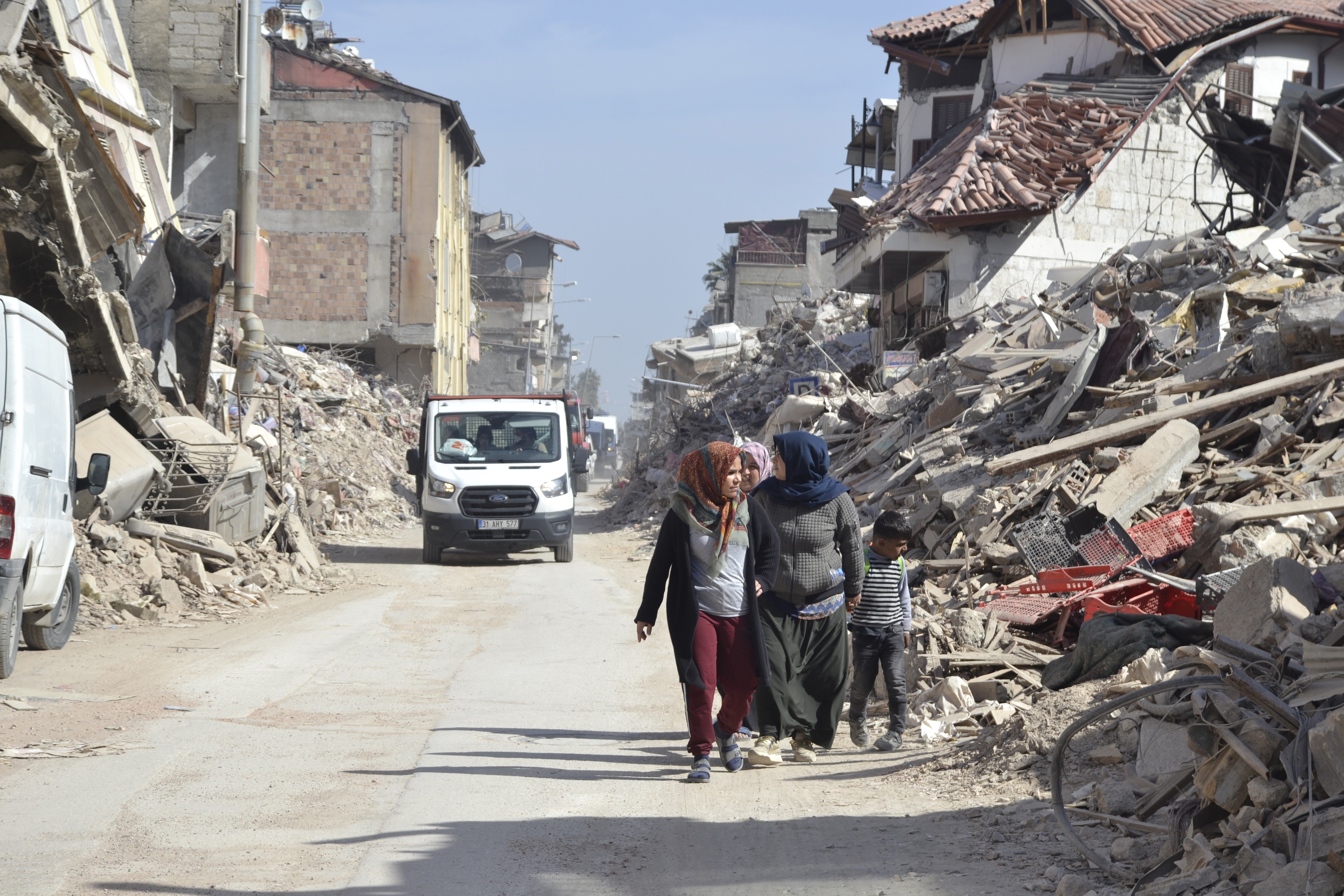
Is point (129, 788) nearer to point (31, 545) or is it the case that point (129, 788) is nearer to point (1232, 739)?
point (31, 545)

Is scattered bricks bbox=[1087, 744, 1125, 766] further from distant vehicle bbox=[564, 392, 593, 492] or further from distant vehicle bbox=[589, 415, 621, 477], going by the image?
distant vehicle bbox=[589, 415, 621, 477]

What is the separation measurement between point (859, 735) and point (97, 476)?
6.21m

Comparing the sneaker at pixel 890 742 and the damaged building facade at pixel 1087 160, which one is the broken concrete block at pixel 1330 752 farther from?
the damaged building facade at pixel 1087 160

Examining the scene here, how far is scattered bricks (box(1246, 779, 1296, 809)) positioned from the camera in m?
4.04

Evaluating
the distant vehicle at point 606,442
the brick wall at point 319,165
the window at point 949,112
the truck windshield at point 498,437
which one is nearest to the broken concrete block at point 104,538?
the truck windshield at point 498,437

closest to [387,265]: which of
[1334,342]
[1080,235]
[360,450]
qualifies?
[360,450]

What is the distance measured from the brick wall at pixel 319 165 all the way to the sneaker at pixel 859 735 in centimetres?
3648

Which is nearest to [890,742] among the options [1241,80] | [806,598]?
[806,598]

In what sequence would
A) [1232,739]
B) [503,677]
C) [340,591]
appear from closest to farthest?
1. [1232,739]
2. [503,677]
3. [340,591]

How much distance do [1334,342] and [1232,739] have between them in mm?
9086

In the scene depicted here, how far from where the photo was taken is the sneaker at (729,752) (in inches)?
256

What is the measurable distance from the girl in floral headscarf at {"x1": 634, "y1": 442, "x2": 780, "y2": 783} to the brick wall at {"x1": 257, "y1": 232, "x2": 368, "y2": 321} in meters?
36.3

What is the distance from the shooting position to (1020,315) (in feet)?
72.0

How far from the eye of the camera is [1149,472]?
10.9 meters
